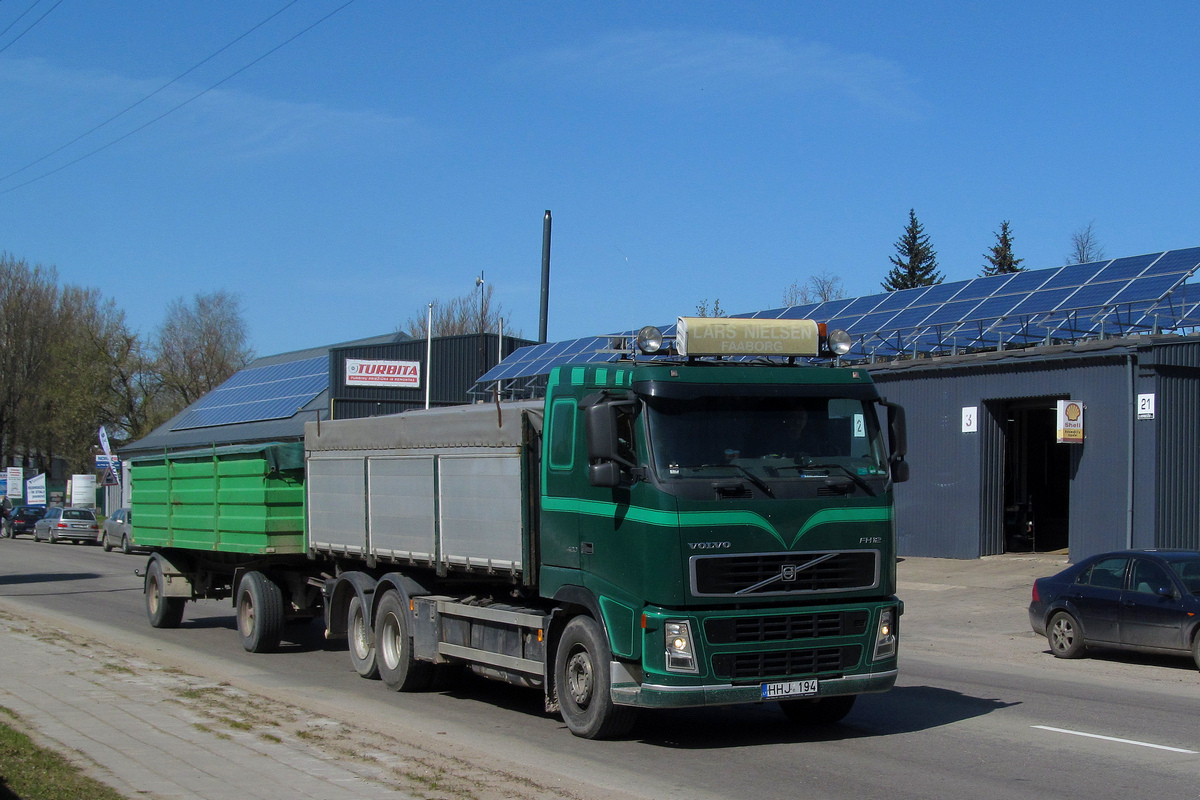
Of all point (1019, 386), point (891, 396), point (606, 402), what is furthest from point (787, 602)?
point (891, 396)

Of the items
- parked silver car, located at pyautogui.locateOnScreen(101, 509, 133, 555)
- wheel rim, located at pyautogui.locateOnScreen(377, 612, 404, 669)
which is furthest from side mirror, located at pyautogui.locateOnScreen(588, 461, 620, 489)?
parked silver car, located at pyautogui.locateOnScreen(101, 509, 133, 555)

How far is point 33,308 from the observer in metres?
77.4

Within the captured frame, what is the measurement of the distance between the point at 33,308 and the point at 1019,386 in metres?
71.0

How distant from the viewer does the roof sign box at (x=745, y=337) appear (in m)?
9.22

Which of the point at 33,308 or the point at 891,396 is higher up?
the point at 33,308

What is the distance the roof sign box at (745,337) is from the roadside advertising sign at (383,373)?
113ft

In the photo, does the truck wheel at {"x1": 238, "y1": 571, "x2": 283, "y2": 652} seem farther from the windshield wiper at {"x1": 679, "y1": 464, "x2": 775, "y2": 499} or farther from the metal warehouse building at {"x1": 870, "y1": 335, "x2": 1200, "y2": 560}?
the metal warehouse building at {"x1": 870, "y1": 335, "x2": 1200, "y2": 560}

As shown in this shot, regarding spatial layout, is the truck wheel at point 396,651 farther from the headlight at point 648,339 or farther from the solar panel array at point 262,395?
the solar panel array at point 262,395

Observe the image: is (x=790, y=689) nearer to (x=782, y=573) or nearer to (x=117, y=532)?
(x=782, y=573)

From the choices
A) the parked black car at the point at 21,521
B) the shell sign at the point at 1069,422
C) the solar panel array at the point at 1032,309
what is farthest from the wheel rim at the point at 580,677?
the parked black car at the point at 21,521

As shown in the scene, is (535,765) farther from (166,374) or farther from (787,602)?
(166,374)

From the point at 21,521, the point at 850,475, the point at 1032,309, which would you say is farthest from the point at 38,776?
the point at 21,521

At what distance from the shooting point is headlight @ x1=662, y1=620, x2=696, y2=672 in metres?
8.38

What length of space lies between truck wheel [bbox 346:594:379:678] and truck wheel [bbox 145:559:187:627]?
19.2 feet
